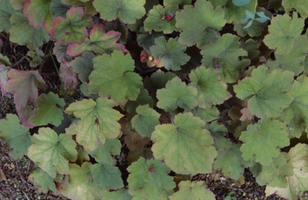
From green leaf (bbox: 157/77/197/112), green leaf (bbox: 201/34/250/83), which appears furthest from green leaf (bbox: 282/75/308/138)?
green leaf (bbox: 157/77/197/112)

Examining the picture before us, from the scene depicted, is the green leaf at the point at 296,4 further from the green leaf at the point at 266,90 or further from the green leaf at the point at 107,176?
the green leaf at the point at 107,176

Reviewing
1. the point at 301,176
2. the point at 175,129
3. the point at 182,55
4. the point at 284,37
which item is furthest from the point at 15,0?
the point at 301,176

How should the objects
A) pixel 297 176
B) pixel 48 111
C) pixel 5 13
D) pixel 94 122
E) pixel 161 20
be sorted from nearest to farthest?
pixel 94 122 < pixel 161 20 < pixel 48 111 < pixel 5 13 < pixel 297 176

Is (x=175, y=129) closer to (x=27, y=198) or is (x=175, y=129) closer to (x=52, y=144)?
(x=52, y=144)

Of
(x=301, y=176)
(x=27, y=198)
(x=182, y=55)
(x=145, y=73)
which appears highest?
(x=182, y=55)

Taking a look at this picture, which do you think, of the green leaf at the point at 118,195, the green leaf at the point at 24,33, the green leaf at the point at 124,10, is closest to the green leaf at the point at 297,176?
the green leaf at the point at 118,195

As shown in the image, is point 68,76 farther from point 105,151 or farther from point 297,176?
point 297,176

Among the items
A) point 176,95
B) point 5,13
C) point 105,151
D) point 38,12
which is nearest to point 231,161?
point 176,95
